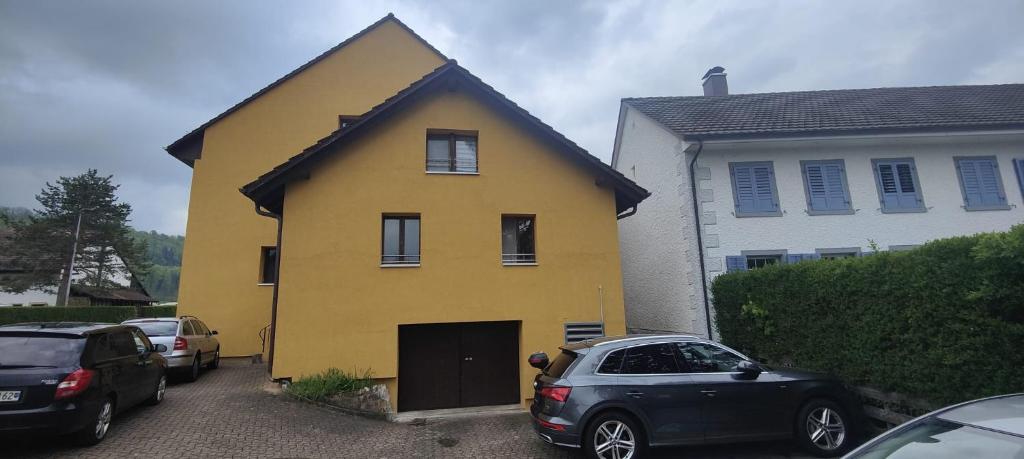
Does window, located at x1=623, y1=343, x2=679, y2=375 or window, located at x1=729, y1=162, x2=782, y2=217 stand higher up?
window, located at x1=729, y1=162, x2=782, y2=217

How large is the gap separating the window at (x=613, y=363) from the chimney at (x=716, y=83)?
1450 cm

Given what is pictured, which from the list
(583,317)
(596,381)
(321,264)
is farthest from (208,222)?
(596,381)

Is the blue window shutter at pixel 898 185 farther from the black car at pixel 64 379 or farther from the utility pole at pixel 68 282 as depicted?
the utility pole at pixel 68 282

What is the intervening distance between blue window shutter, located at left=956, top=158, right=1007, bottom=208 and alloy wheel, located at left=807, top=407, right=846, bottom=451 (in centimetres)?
937

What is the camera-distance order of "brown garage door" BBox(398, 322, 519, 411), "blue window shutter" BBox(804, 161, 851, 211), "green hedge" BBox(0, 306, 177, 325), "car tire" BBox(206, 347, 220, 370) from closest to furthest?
"brown garage door" BBox(398, 322, 519, 411), "blue window shutter" BBox(804, 161, 851, 211), "car tire" BBox(206, 347, 220, 370), "green hedge" BBox(0, 306, 177, 325)

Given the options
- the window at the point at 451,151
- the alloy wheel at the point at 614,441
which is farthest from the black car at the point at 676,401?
the window at the point at 451,151

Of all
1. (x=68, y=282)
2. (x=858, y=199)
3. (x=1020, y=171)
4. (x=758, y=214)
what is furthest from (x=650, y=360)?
(x=68, y=282)

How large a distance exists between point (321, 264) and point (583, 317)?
18.7ft

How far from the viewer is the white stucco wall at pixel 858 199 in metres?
11.5

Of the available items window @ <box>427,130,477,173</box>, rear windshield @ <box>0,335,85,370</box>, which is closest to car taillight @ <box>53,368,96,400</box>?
rear windshield @ <box>0,335,85,370</box>

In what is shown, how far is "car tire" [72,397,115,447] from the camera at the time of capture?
593cm

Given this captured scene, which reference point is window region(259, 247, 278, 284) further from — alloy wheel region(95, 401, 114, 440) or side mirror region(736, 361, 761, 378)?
side mirror region(736, 361, 761, 378)

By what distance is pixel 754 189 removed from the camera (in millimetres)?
11820

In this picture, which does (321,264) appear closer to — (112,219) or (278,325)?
(278,325)
